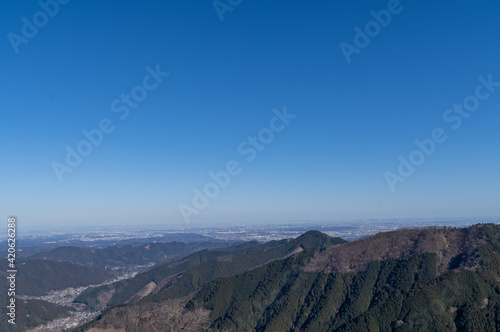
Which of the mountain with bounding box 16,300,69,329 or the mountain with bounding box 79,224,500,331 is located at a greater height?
the mountain with bounding box 79,224,500,331

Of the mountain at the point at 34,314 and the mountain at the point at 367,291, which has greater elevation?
the mountain at the point at 367,291

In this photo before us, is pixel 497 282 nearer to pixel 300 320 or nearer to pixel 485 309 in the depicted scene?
pixel 485 309

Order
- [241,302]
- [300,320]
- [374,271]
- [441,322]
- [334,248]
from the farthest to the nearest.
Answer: [334,248]
[241,302]
[374,271]
[300,320]
[441,322]

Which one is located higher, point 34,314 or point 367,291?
point 367,291

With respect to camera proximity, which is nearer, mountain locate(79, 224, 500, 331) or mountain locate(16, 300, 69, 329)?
mountain locate(79, 224, 500, 331)

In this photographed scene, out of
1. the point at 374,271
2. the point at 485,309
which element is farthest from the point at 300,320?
the point at 485,309

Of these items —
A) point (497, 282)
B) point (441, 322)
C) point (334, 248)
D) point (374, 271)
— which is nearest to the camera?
point (441, 322)

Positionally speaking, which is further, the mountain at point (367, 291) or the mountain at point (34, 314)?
the mountain at point (34, 314)

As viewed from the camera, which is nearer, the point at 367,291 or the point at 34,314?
the point at 367,291
